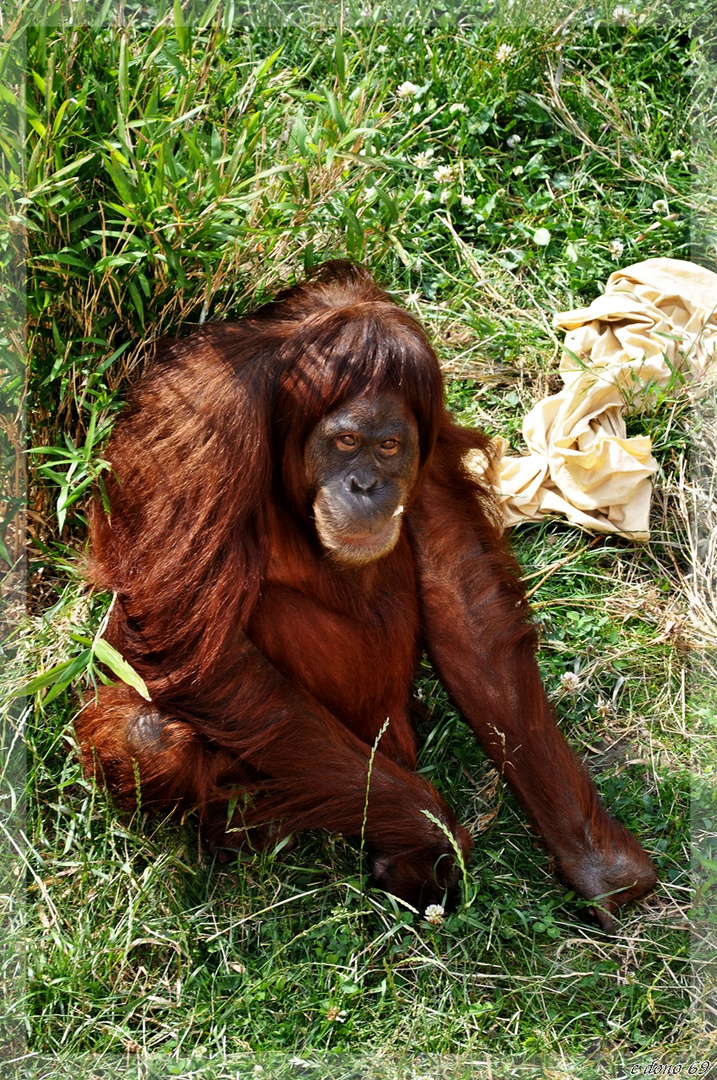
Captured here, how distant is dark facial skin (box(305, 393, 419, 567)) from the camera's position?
2998 mm

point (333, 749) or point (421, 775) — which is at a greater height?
point (333, 749)

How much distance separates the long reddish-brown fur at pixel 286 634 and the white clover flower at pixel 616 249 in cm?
158

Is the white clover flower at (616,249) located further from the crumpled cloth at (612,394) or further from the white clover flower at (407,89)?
the white clover flower at (407,89)

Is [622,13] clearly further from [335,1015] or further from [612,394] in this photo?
[335,1015]

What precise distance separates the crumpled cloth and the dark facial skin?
113 centimetres

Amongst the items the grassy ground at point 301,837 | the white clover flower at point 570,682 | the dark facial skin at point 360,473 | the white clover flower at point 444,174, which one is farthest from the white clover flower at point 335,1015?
the white clover flower at point 444,174

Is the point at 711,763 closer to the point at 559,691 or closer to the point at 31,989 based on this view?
the point at 559,691

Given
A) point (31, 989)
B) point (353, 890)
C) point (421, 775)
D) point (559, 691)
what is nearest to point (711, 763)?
point (559, 691)

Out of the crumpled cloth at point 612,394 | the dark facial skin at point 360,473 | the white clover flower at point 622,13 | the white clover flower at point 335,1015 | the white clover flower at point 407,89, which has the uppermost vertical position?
the white clover flower at point 622,13

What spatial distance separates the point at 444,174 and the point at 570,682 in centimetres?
212

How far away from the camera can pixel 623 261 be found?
4.66 meters

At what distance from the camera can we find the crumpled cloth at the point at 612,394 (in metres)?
4.11

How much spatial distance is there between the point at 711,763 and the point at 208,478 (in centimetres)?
172

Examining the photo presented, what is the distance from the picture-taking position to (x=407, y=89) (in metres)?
4.80
